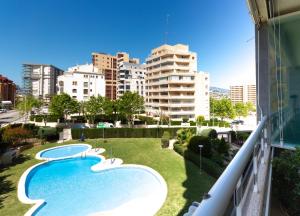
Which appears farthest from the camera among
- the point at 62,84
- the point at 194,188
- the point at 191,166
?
the point at 62,84

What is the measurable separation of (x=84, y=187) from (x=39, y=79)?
394ft

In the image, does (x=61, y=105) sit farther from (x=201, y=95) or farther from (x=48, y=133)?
(x=201, y=95)

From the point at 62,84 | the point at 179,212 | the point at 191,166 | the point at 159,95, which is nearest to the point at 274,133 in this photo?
the point at 179,212

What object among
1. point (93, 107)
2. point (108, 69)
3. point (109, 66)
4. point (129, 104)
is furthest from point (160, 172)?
point (109, 66)

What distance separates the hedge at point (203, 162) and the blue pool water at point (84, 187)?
157 inches

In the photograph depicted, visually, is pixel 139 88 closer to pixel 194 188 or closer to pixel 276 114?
pixel 194 188

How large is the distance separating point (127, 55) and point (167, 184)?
322 ft

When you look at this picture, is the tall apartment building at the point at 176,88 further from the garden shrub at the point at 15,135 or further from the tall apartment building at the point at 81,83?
the garden shrub at the point at 15,135

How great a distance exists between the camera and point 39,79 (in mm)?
116812

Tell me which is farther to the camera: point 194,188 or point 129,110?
point 129,110

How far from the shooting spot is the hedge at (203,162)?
47.8ft

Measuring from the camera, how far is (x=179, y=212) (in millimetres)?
9922

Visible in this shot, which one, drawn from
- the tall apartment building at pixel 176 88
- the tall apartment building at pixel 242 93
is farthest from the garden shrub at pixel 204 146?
the tall apartment building at pixel 242 93

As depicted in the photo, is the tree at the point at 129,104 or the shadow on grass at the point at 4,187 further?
the tree at the point at 129,104
